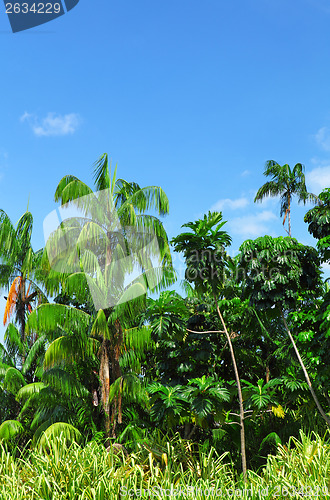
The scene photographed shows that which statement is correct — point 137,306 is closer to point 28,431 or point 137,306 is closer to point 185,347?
point 185,347

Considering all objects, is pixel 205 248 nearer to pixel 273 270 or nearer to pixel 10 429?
pixel 273 270

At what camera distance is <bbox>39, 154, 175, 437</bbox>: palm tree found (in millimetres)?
11516

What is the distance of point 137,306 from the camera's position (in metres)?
11.4

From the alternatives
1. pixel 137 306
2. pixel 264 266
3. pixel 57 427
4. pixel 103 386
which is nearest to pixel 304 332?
pixel 264 266

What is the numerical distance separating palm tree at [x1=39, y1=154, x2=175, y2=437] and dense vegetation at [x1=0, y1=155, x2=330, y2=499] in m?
0.03

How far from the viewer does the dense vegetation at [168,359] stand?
788cm

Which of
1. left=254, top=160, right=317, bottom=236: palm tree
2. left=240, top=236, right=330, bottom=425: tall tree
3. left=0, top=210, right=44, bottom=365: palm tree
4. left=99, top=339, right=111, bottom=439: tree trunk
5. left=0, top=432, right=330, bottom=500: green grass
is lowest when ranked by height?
left=0, top=432, right=330, bottom=500: green grass

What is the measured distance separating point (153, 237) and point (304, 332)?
198 inches

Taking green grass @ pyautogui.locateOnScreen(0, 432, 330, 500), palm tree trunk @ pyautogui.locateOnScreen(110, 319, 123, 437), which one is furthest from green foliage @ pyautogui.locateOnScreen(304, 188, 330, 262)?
palm tree trunk @ pyautogui.locateOnScreen(110, 319, 123, 437)

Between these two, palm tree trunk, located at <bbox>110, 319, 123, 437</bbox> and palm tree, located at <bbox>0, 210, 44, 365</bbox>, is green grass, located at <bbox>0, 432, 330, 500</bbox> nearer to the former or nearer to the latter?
palm tree trunk, located at <bbox>110, 319, 123, 437</bbox>

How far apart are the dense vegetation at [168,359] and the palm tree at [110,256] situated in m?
0.03

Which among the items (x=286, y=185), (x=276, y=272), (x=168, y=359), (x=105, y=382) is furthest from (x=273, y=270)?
(x=286, y=185)

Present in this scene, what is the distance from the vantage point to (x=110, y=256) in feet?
41.6

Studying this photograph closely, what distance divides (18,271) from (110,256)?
6482 millimetres
